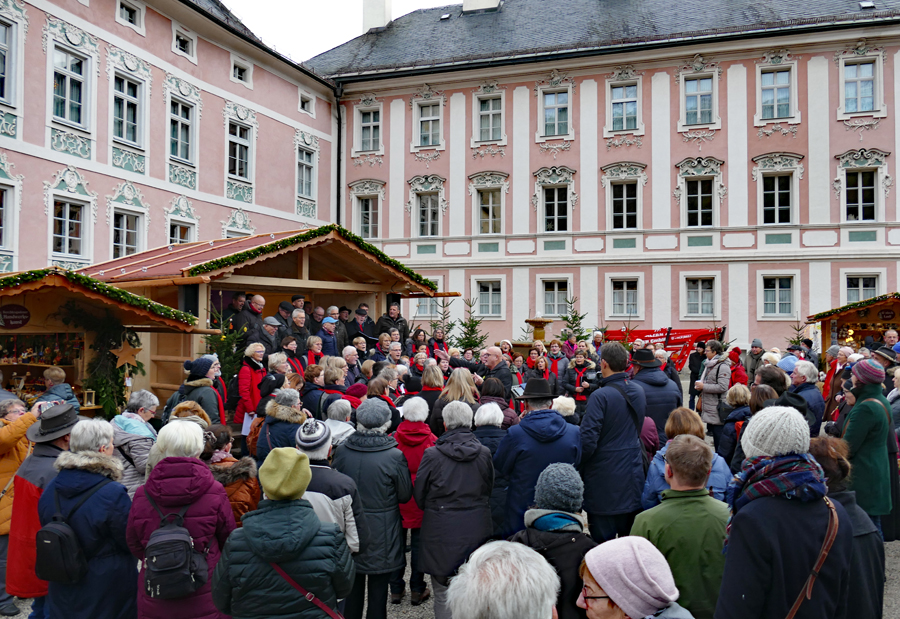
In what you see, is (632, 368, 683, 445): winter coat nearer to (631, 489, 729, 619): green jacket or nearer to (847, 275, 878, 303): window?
(631, 489, 729, 619): green jacket

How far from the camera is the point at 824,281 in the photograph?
69.9ft

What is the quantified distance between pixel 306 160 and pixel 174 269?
1578cm

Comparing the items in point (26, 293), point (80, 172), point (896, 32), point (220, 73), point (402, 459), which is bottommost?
point (402, 459)

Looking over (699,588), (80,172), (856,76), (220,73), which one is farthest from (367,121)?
(699,588)

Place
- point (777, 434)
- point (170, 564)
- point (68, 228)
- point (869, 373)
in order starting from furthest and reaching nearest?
point (68, 228)
point (869, 373)
point (170, 564)
point (777, 434)

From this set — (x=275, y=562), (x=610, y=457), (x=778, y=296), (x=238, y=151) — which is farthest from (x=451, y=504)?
(x=778, y=296)

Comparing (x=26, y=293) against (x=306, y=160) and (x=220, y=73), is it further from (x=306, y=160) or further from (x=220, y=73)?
(x=306, y=160)

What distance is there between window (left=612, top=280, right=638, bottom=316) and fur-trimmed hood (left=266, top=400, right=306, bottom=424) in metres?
19.3

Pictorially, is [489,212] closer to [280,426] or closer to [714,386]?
[714,386]

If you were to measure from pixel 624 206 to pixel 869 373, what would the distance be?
19032 millimetres

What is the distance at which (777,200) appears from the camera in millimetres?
21891

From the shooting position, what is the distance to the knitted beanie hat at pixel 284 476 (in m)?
3.12

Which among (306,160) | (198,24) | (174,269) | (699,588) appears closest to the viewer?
(699,588)

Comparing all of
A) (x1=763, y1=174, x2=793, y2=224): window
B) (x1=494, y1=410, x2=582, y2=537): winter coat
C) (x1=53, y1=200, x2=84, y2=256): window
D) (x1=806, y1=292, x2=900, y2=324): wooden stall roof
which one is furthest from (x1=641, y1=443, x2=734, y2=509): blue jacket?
(x1=763, y1=174, x2=793, y2=224): window
